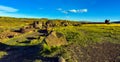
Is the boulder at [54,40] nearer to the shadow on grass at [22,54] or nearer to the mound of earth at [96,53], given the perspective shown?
the shadow on grass at [22,54]

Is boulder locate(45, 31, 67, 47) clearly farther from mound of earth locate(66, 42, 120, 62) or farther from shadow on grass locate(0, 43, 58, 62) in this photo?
mound of earth locate(66, 42, 120, 62)

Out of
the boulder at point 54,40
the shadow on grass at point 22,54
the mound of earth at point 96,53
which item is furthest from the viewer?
the boulder at point 54,40

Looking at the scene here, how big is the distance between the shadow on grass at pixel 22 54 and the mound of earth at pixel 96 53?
2.89m

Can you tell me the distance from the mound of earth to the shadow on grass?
9.47 ft

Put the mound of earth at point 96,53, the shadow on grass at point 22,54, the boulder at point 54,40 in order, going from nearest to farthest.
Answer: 1. the mound of earth at point 96,53
2. the shadow on grass at point 22,54
3. the boulder at point 54,40

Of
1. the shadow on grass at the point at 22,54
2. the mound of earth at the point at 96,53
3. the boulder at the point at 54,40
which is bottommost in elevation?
the shadow on grass at the point at 22,54

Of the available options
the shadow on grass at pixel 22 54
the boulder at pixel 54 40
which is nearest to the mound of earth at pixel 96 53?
the boulder at pixel 54 40

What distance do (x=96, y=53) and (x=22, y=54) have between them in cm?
1013

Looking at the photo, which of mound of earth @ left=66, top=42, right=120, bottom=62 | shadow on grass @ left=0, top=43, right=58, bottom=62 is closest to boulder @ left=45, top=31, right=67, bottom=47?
shadow on grass @ left=0, top=43, right=58, bottom=62

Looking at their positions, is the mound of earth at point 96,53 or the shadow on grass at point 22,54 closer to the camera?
the mound of earth at point 96,53

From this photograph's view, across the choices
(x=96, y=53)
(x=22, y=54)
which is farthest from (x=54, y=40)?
(x=96, y=53)

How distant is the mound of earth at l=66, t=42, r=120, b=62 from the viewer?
2503 cm

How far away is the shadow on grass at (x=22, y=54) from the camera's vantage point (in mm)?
26692

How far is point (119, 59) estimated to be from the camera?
24422 millimetres
